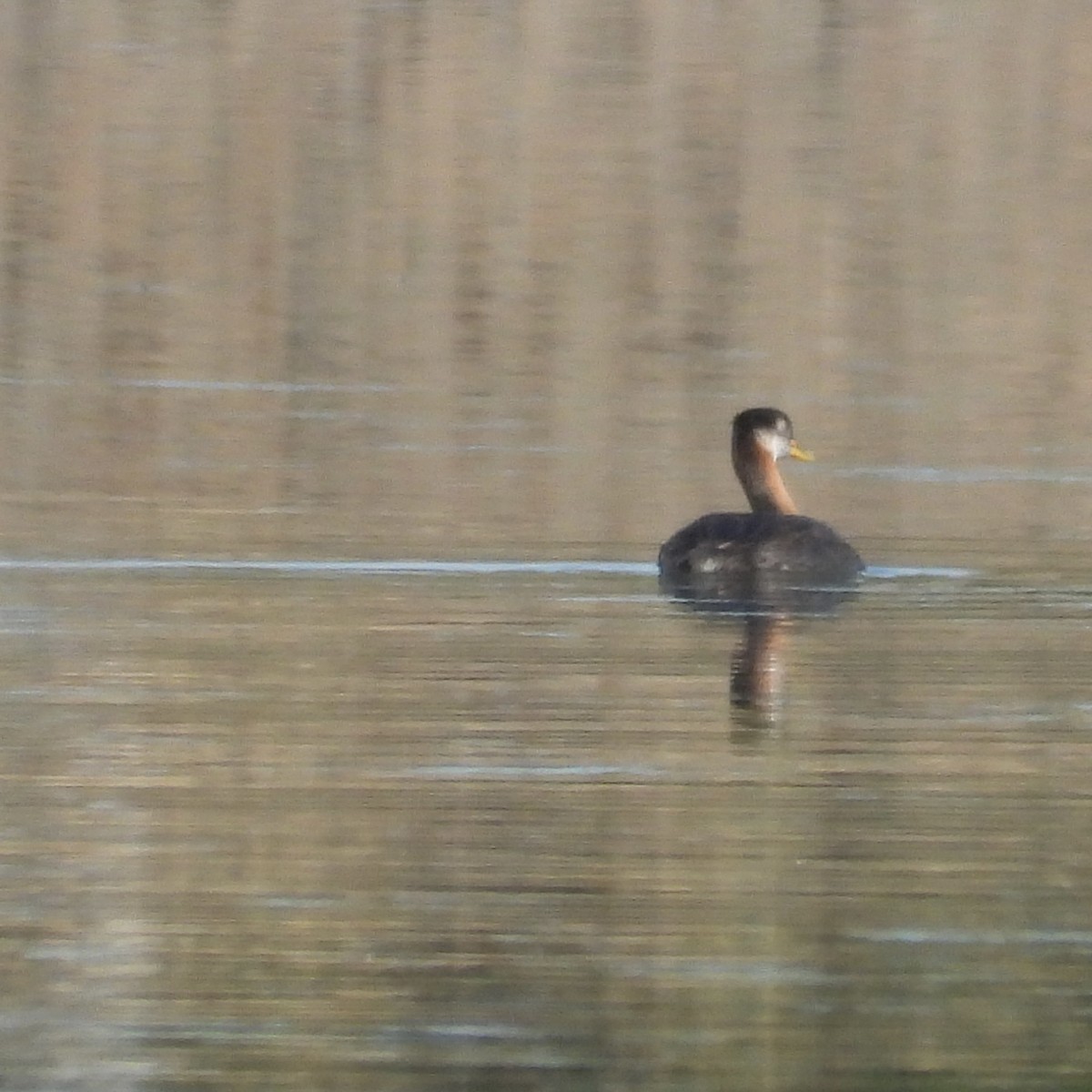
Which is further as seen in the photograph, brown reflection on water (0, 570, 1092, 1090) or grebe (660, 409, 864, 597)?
grebe (660, 409, 864, 597)

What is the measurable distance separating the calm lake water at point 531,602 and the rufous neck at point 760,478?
31cm

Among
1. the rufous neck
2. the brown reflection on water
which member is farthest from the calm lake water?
the rufous neck

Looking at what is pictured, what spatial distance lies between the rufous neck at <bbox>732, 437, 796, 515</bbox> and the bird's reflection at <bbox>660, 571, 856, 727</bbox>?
1.89m

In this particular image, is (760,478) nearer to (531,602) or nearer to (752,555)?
(752,555)

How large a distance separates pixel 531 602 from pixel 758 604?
97cm

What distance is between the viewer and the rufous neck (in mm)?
15781

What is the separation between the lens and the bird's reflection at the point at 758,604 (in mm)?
11891

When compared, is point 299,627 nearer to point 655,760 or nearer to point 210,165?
point 655,760

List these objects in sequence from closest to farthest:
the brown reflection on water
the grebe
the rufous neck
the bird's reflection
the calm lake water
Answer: the brown reflection on water < the calm lake water < the bird's reflection < the grebe < the rufous neck

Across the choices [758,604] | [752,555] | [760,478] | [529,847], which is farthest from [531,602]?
[529,847]

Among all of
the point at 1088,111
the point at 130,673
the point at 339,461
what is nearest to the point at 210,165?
the point at 1088,111

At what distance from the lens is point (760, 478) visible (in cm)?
1577

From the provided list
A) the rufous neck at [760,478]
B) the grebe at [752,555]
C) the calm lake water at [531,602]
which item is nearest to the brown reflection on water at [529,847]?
the calm lake water at [531,602]

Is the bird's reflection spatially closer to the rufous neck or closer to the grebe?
the grebe
